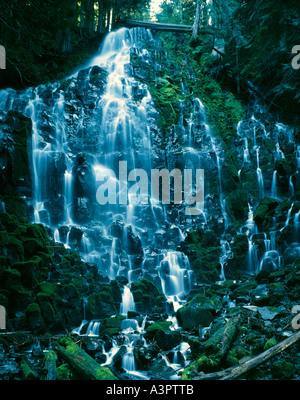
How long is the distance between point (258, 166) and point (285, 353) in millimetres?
14091

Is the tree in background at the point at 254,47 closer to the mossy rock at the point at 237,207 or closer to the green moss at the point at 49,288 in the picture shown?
the mossy rock at the point at 237,207

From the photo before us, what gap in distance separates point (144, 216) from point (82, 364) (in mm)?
9934

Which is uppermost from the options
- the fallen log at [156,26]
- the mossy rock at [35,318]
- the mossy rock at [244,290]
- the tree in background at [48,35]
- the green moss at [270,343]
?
the fallen log at [156,26]

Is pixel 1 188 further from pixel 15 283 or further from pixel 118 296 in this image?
pixel 118 296

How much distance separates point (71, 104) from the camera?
55.5 ft

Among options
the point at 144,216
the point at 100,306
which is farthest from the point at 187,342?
the point at 144,216

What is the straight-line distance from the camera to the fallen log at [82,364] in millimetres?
3932

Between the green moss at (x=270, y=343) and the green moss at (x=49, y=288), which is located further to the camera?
the green moss at (x=49, y=288)

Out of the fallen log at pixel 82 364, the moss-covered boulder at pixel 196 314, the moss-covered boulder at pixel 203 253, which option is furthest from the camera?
the moss-covered boulder at pixel 203 253

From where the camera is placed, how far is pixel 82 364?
4109 mm

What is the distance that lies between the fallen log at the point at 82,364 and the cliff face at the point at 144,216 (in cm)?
129

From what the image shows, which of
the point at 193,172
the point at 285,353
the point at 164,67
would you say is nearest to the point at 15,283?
the point at 285,353

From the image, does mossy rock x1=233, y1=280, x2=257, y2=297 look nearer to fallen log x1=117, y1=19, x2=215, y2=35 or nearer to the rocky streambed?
the rocky streambed

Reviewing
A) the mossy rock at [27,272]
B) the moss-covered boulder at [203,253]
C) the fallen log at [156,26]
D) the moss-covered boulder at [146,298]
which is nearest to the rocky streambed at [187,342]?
the moss-covered boulder at [146,298]
